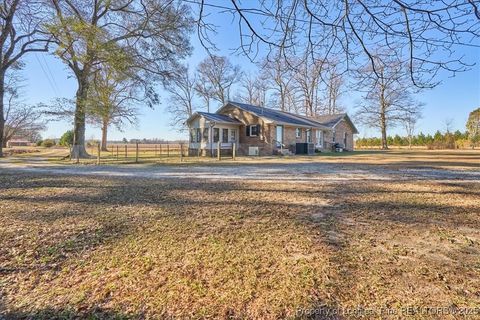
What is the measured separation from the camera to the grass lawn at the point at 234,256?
2045 millimetres

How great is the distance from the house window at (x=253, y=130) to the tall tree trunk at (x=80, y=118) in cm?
1118

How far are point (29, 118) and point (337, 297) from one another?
1445 inches

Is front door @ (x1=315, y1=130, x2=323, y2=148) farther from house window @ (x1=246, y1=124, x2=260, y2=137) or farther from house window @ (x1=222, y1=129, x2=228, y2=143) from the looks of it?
house window @ (x1=222, y1=129, x2=228, y2=143)

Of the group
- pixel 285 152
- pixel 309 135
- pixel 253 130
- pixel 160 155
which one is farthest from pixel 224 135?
pixel 309 135

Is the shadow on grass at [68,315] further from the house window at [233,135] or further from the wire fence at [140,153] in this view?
the house window at [233,135]

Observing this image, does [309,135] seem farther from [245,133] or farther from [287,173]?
[287,173]

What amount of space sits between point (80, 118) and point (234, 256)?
57.7 feet

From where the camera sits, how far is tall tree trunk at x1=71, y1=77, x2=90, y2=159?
16234 mm

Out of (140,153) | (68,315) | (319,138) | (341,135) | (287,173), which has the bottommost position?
(68,315)

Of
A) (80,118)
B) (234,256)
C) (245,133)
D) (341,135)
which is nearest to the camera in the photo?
(234,256)

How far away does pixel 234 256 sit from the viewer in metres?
2.74

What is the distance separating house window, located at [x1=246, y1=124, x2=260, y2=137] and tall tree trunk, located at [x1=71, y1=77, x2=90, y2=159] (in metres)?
11.2

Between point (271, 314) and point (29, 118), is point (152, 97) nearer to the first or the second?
point (271, 314)

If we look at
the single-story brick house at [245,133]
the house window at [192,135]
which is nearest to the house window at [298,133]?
the single-story brick house at [245,133]
